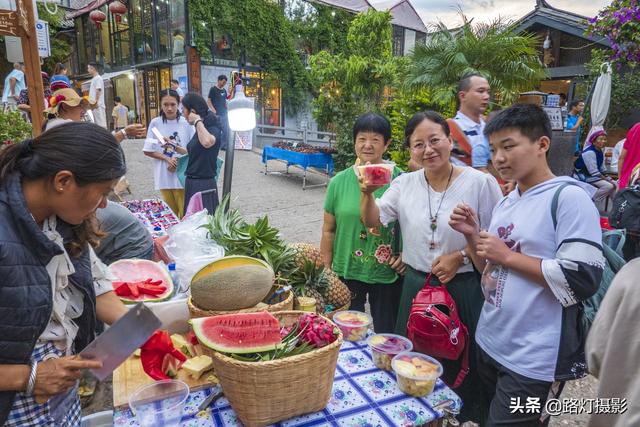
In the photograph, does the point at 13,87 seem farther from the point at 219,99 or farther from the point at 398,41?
the point at 398,41

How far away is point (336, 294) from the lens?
8.53 ft

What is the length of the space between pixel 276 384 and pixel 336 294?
1.17 metres

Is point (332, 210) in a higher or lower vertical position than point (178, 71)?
lower

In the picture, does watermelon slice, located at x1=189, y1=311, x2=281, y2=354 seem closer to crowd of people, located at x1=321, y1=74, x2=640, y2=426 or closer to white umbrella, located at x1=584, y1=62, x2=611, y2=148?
crowd of people, located at x1=321, y1=74, x2=640, y2=426

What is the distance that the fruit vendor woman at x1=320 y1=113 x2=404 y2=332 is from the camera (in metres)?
2.94

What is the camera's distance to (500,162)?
6.59 ft

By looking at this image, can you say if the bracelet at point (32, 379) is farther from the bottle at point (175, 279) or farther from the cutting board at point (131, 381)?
the bottle at point (175, 279)

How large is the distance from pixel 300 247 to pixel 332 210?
0.53 metres

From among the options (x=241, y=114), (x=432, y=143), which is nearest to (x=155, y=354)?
(x=432, y=143)

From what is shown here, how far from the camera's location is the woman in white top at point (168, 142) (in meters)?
5.66

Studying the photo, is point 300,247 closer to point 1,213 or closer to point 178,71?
point 1,213

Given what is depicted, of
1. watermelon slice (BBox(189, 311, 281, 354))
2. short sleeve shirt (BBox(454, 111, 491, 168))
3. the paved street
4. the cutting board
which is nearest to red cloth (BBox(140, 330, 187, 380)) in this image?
the cutting board

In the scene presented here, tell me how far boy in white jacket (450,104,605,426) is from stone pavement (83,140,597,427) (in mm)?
1677

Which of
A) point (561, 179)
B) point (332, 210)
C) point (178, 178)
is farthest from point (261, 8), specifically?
point (561, 179)
